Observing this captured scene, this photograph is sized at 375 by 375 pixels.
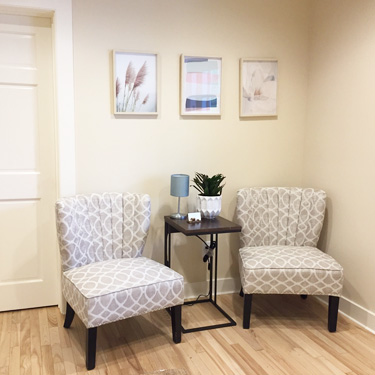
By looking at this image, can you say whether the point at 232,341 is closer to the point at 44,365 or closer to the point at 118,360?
the point at 118,360

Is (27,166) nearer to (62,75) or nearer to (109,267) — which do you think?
(62,75)

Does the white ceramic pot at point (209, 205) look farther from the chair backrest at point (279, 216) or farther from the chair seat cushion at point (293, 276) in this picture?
the chair seat cushion at point (293, 276)

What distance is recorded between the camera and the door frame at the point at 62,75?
8.86 ft

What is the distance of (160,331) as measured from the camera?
276 centimetres

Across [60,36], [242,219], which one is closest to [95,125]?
[60,36]

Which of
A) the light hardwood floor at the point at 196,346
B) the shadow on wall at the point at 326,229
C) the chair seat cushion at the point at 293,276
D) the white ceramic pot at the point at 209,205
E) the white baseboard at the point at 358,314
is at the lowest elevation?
the light hardwood floor at the point at 196,346

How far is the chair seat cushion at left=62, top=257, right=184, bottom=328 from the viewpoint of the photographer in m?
2.28

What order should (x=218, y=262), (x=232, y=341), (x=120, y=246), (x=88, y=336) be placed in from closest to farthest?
(x=88, y=336), (x=232, y=341), (x=120, y=246), (x=218, y=262)

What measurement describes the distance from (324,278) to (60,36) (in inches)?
89.8

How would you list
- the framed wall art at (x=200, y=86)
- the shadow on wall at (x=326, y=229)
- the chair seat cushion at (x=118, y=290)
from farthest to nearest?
the shadow on wall at (x=326, y=229) < the framed wall art at (x=200, y=86) < the chair seat cushion at (x=118, y=290)

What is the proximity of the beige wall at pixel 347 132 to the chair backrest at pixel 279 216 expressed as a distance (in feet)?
0.54

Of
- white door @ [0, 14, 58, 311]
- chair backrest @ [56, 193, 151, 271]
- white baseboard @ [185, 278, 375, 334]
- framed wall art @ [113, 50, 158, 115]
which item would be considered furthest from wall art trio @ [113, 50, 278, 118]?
white baseboard @ [185, 278, 375, 334]

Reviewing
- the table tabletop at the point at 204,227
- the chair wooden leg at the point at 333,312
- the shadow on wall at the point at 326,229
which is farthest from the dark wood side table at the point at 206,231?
the shadow on wall at the point at 326,229

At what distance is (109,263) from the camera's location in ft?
8.73
